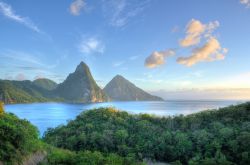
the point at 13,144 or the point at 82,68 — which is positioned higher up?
the point at 82,68

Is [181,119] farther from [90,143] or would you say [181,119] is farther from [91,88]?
[91,88]

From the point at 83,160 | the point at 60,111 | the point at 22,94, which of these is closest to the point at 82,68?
the point at 22,94

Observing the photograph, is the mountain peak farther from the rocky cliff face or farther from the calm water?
the calm water

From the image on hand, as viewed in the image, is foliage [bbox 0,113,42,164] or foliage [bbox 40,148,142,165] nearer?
foliage [bbox 40,148,142,165]

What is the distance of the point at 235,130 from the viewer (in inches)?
691

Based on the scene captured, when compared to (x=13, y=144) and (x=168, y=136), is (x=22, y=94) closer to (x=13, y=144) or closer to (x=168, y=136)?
(x=168, y=136)

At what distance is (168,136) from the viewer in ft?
61.2

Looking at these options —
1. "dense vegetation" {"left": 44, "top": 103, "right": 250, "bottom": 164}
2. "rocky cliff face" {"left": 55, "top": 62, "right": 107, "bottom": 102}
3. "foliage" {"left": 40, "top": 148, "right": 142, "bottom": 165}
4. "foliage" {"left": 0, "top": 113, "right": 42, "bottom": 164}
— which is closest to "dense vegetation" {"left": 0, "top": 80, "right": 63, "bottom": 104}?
"rocky cliff face" {"left": 55, "top": 62, "right": 107, "bottom": 102}

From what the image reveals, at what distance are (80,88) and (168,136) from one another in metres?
165

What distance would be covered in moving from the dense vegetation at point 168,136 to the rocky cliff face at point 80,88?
150 meters

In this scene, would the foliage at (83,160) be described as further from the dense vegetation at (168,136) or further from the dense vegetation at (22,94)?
the dense vegetation at (22,94)

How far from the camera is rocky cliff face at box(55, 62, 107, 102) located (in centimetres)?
17688

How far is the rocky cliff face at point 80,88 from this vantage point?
177 meters

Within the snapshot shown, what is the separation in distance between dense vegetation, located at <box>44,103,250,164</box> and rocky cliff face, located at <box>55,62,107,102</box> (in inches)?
5919
